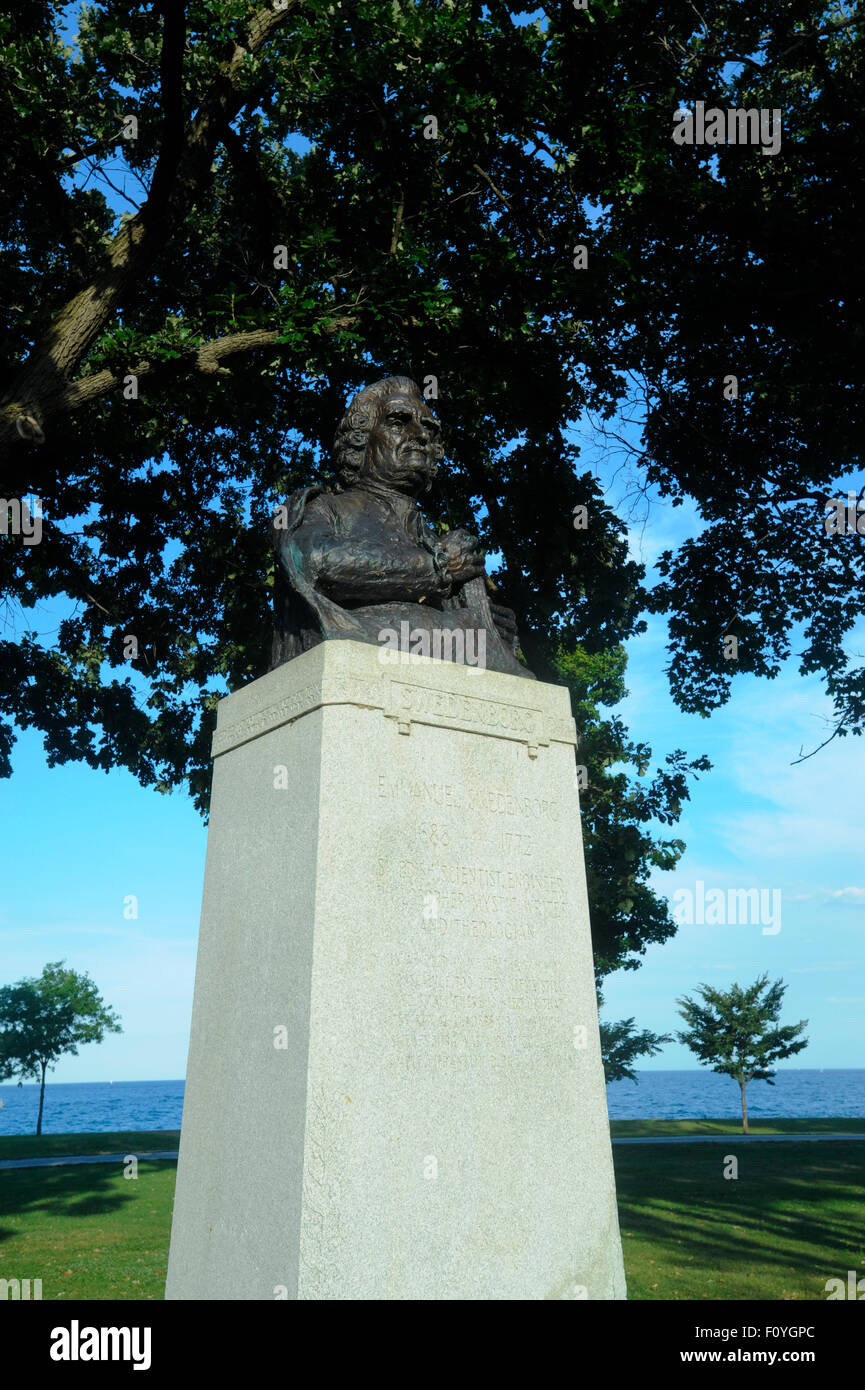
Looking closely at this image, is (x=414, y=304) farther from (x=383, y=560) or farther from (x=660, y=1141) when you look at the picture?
(x=660, y=1141)

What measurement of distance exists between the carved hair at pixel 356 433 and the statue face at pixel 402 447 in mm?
46

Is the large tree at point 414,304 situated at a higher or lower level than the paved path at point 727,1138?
higher

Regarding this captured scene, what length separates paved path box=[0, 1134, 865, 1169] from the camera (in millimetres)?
20500

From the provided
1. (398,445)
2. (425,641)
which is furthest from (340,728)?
(398,445)

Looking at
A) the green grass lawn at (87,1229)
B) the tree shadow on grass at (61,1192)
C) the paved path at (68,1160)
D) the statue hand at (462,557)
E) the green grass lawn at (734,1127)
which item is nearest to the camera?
the statue hand at (462,557)

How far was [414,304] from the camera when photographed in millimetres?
11969

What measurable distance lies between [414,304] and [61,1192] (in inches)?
552

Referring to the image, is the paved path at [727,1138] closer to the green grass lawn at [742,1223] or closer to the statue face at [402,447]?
the green grass lawn at [742,1223]

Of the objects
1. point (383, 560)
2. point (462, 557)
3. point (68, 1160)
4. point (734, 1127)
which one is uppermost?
point (462, 557)

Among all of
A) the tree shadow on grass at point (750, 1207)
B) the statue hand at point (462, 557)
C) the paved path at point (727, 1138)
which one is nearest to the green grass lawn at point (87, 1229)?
the tree shadow on grass at point (750, 1207)

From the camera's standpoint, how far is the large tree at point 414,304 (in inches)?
448

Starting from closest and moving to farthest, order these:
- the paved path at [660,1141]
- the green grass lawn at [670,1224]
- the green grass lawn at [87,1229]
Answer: the green grass lawn at [670,1224] < the green grass lawn at [87,1229] < the paved path at [660,1141]

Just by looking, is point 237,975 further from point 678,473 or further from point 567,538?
point 678,473

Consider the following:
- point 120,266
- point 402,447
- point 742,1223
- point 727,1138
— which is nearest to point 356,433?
point 402,447
